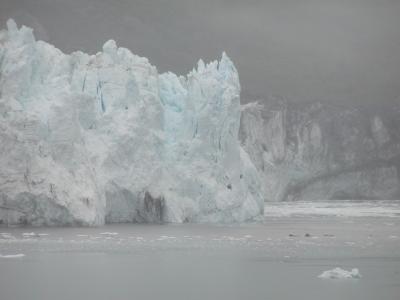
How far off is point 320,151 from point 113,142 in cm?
3615

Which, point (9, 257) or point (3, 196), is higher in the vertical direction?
point (3, 196)

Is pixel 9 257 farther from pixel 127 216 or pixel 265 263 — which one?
pixel 127 216

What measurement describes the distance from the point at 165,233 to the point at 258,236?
9.63 feet

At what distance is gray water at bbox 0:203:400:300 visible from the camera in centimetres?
1356

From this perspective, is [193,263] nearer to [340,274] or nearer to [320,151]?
[340,274]

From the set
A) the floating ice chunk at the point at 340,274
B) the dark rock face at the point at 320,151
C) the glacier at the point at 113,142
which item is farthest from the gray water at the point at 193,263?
the dark rock face at the point at 320,151

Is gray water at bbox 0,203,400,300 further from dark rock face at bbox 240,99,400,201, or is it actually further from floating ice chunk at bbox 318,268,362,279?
dark rock face at bbox 240,99,400,201

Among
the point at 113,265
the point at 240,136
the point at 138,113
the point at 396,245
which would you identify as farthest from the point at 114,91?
the point at 240,136

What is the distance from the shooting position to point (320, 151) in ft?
214

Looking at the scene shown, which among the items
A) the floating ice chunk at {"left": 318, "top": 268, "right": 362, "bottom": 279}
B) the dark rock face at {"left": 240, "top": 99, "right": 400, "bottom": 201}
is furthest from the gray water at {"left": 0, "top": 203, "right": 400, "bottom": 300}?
the dark rock face at {"left": 240, "top": 99, "right": 400, "bottom": 201}

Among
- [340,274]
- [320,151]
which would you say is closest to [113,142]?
[340,274]

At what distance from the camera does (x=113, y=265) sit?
17047mm

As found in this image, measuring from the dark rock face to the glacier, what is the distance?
26147mm

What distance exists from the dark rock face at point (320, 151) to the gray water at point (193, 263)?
110 feet
